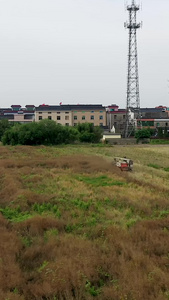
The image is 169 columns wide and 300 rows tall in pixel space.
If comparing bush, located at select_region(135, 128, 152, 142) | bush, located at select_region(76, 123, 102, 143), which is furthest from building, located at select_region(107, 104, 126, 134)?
bush, located at select_region(76, 123, 102, 143)

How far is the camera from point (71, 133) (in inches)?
1779

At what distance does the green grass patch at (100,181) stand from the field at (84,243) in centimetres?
83

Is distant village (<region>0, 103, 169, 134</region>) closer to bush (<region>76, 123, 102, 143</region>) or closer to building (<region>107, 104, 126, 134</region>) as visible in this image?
building (<region>107, 104, 126, 134</region>)

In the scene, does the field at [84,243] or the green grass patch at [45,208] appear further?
the green grass patch at [45,208]

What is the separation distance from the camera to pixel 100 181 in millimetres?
14406

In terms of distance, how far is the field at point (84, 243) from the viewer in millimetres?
4824

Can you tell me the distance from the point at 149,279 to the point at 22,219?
174 inches

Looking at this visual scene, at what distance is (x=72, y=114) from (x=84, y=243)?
201 ft

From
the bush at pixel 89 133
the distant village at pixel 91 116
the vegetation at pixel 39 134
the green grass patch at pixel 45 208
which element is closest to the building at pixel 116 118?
the distant village at pixel 91 116

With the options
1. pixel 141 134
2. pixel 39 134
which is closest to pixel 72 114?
pixel 141 134

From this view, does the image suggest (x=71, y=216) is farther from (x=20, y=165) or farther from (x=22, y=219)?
(x=20, y=165)

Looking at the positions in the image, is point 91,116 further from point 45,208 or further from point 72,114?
point 45,208

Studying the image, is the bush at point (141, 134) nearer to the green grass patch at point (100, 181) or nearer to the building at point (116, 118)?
the building at point (116, 118)

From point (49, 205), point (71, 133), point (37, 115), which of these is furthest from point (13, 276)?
point (37, 115)
